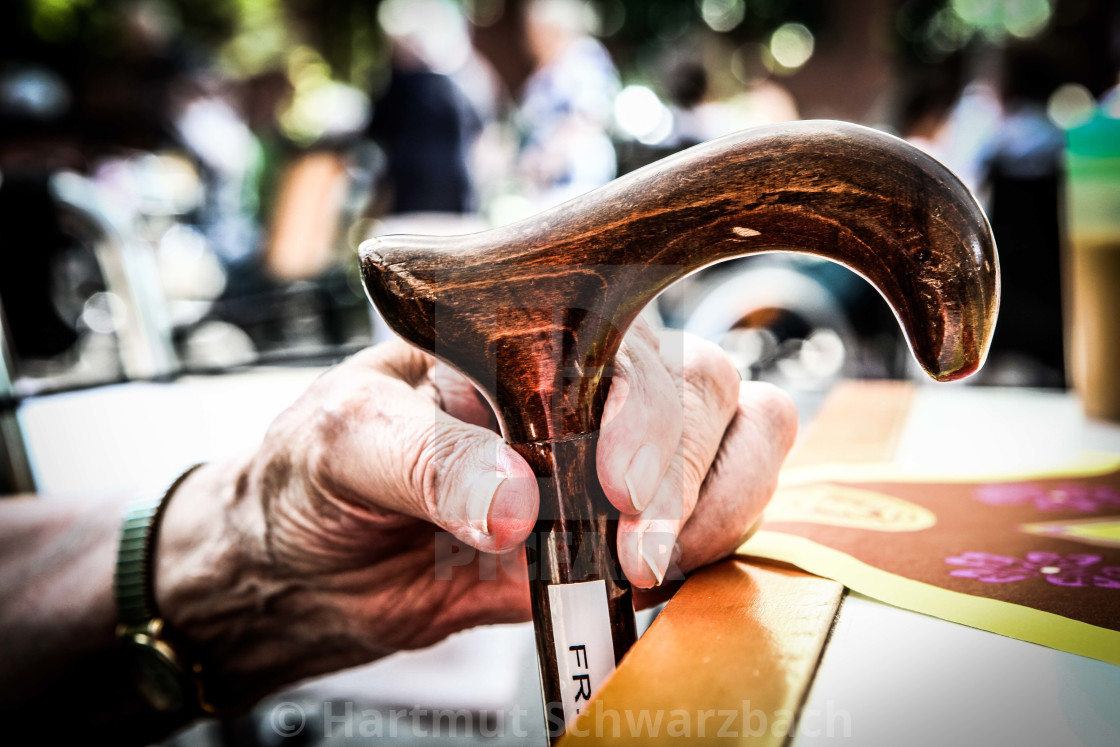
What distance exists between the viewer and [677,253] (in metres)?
0.26

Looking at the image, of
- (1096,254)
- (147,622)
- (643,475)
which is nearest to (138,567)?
(147,622)

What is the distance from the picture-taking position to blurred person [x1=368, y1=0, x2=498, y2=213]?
1.91m

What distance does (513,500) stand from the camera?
282 millimetres

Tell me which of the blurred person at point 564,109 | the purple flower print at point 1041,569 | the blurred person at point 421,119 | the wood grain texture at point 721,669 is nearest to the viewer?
the wood grain texture at point 721,669

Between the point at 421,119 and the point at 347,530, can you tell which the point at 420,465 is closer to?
the point at 347,530

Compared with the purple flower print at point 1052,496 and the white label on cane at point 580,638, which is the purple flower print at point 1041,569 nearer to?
the purple flower print at point 1052,496

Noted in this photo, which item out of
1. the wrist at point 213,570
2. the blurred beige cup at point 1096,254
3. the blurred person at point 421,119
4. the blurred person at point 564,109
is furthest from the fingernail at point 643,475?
the blurred person at point 564,109

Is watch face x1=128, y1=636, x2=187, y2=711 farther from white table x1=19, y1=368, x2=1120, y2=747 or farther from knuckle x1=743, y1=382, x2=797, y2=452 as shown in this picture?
knuckle x1=743, y1=382, x2=797, y2=452

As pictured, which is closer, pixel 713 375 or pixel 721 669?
pixel 721 669

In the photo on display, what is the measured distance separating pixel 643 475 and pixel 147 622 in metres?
0.40

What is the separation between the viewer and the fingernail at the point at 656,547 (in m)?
0.29

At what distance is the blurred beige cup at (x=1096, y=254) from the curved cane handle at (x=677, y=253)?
0.61 metres

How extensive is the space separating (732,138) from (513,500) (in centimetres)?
17

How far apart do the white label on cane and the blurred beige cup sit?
2.31ft
